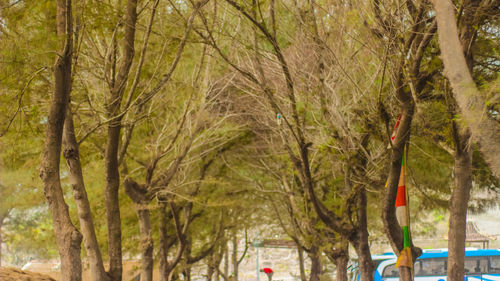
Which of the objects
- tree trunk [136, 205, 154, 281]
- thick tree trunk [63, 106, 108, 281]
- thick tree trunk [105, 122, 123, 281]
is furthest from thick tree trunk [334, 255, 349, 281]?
thick tree trunk [63, 106, 108, 281]

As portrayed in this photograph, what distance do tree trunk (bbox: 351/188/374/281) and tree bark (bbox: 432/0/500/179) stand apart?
7242 millimetres

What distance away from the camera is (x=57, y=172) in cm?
644

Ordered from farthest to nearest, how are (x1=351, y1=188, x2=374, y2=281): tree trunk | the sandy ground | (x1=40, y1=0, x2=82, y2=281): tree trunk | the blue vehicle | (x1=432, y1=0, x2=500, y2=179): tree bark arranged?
the blue vehicle < (x1=351, y1=188, x2=374, y2=281): tree trunk < the sandy ground < (x1=40, y1=0, x2=82, y2=281): tree trunk < (x1=432, y1=0, x2=500, y2=179): tree bark

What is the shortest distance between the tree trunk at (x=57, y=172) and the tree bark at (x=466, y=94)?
4.10m

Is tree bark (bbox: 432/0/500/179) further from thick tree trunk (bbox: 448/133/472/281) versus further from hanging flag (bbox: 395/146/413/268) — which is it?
hanging flag (bbox: 395/146/413/268)

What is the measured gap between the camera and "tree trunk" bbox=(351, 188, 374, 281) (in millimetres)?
11398

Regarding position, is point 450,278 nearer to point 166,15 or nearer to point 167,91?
point 166,15

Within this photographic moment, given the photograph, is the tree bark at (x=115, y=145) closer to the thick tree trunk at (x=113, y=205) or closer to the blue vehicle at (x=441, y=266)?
the thick tree trunk at (x=113, y=205)

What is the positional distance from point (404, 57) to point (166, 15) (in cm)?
382

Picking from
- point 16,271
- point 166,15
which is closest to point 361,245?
point 166,15

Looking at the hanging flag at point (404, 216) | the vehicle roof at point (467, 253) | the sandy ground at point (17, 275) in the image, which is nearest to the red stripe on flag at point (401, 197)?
the hanging flag at point (404, 216)

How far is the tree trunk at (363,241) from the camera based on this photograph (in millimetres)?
11398

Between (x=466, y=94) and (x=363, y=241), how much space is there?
781 centimetres

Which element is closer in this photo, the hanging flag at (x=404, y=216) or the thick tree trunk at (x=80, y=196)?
the thick tree trunk at (x=80, y=196)
